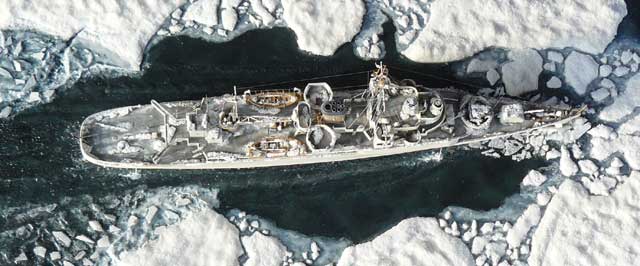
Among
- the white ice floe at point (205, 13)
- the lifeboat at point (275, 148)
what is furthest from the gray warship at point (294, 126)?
the white ice floe at point (205, 13)

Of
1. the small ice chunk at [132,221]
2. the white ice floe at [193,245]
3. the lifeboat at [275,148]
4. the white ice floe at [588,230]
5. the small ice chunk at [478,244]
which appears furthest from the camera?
the small ice chunk at [478,244]

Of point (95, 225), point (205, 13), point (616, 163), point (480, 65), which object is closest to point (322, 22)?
point (205, 13)

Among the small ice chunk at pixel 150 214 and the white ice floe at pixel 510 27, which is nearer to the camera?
the small ice chunk at pixel 150 214

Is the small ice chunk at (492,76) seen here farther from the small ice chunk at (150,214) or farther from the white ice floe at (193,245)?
the small ice chunk at (150,214)

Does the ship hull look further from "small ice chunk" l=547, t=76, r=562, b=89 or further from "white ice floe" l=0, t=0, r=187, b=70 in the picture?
"white ice floe" l=0, t=0, r=187, b=70

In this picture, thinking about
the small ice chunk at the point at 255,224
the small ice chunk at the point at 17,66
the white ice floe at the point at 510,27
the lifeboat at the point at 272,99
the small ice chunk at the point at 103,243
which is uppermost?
the white ice floe at the point at 510,27

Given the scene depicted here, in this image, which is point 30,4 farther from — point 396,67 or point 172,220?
point 396,67

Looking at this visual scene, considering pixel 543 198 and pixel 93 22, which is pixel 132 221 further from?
pixel 543 198
